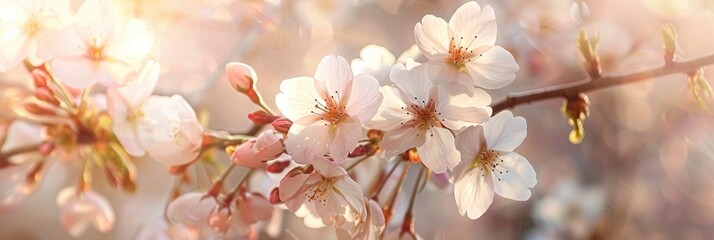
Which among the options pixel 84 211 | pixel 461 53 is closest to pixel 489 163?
pixel 461 53

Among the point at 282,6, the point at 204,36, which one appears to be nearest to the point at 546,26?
the point at 282,6

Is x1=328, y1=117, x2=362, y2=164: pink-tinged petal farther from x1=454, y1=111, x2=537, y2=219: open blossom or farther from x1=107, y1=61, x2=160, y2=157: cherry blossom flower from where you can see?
x1=107, y1=61, x2=160, y2=157: cherry blossom flower

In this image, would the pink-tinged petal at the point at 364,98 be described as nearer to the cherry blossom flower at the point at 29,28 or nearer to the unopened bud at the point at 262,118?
the unopened bud at the point at 262,118

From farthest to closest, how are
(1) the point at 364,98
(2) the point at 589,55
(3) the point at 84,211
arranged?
(3) the point at 84,211 → (2) the point at 589,55 → (1) the point at 364,98

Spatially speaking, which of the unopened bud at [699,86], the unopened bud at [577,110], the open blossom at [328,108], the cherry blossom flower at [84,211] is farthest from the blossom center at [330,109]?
the cherry blossom flower at [84,211]

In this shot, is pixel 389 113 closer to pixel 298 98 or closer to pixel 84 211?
pixel 298 98

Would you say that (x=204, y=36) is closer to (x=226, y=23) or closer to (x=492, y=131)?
(x=226, y=23)

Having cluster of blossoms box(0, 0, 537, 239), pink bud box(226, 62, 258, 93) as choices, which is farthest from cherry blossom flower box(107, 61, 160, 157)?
pink bud box(226, 62, 258, 93)
